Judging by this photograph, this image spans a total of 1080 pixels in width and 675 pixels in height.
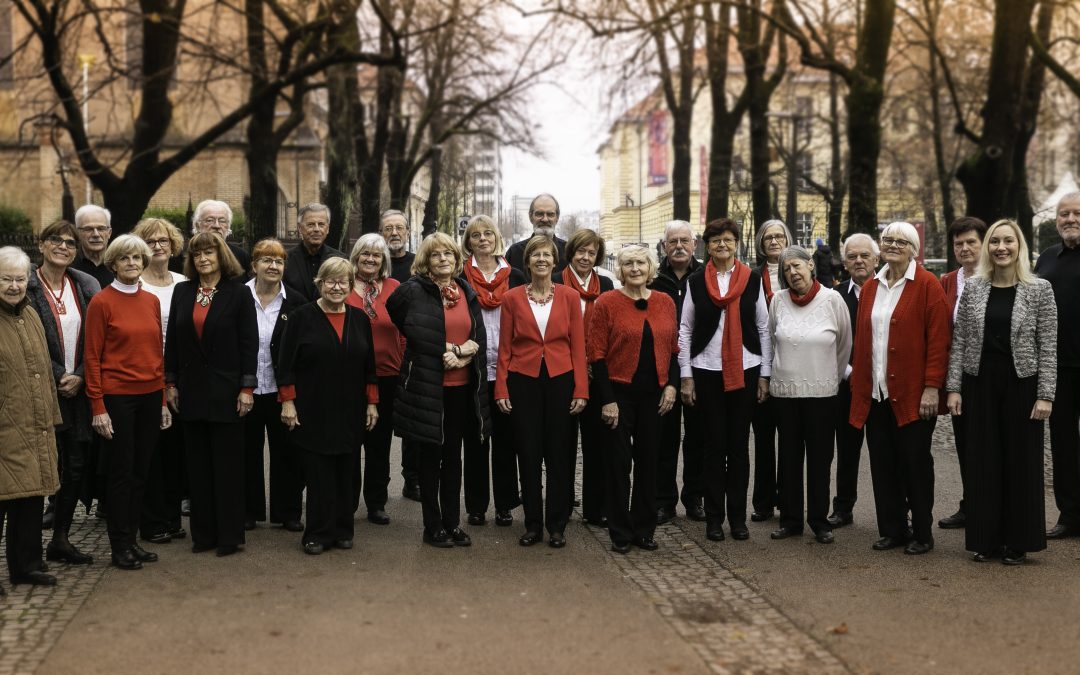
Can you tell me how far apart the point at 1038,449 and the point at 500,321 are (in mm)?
3523

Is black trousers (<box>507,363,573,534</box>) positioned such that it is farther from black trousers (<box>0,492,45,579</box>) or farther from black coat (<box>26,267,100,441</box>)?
black trousers (<box>0,492,45,579</box>)

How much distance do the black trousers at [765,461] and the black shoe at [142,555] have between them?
4155 millimetres

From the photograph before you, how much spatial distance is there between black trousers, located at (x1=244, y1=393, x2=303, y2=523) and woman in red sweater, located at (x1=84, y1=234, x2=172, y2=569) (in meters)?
0.99

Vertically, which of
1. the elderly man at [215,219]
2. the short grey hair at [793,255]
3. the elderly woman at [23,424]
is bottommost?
the elderly woman at [23,424]

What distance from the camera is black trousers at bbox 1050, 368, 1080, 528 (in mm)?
7750

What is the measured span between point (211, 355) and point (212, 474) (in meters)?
0.78

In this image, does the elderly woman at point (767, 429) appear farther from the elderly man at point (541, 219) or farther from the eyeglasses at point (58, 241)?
the eyeglasses at point (58, 241)

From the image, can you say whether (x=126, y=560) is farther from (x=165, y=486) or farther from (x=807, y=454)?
(x=807, y=454)

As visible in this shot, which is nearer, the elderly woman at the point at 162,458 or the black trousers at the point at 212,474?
the black trousers at the point at 212,474

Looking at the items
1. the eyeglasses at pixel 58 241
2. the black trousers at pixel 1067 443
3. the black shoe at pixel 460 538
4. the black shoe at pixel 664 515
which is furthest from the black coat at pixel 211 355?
the black trousers at pixel 1067 443

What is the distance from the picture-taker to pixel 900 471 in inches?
298

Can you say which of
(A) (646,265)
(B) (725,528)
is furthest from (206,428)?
(B) (725,528)

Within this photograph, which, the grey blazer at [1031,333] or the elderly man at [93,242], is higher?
the elderly man at [93,242]

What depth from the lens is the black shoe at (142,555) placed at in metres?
6.98
